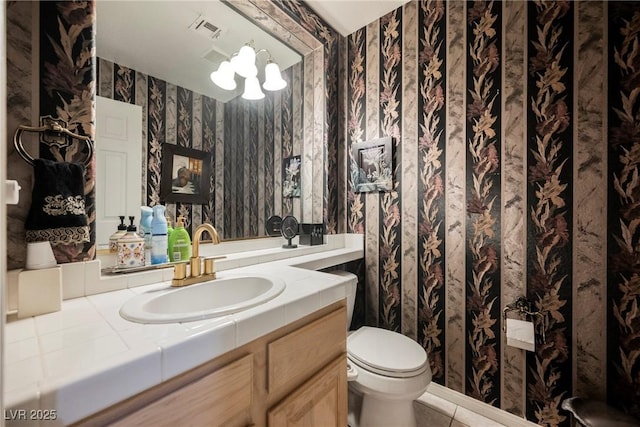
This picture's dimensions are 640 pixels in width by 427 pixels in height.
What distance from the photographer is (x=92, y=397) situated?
1.22 feet

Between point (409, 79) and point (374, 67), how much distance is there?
0.95 feet

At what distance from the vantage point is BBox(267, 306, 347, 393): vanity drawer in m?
0.62

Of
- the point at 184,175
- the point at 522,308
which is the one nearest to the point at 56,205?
the point at 184,175

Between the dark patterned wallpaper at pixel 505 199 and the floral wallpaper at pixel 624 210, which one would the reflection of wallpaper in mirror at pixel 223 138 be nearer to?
the dark patterned wallpaper at pixel 505 199

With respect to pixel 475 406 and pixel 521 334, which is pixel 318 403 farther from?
pixel 475 406

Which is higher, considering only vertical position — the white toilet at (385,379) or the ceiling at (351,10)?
the ceiling at (351,10)

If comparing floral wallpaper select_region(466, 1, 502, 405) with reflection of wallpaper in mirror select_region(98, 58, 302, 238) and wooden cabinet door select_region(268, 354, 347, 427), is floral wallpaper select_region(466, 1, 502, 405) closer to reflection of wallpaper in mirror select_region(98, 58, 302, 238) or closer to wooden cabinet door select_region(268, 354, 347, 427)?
wooden cabinet door select_region(268, 354, 347, 427)

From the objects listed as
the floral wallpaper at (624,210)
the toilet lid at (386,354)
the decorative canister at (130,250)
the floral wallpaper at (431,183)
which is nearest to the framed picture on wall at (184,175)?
the decorative canister at (130,250)

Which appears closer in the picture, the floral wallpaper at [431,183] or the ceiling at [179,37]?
the ceiling at [179,37]

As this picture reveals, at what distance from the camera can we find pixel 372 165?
5.51ft

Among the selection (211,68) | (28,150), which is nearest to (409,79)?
(211,68)

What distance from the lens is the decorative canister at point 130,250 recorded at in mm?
857

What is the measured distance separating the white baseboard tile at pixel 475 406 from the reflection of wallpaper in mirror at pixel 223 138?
1348 mm

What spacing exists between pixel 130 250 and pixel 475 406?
5.82 ft
